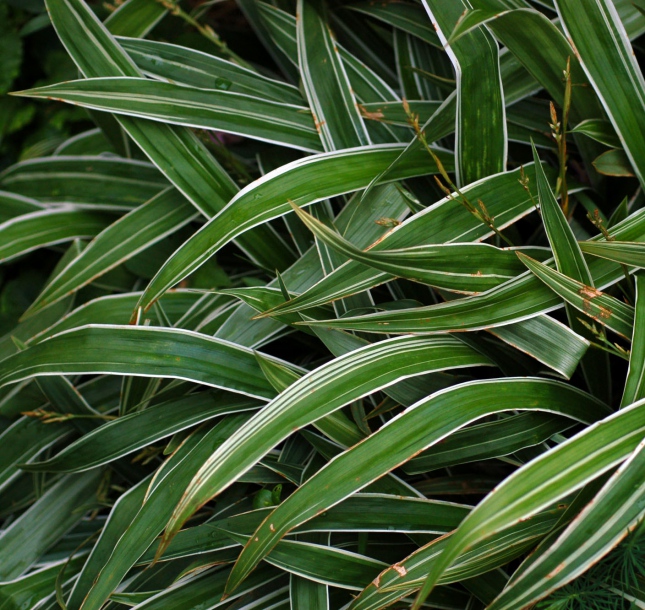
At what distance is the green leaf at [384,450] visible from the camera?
2.04ft

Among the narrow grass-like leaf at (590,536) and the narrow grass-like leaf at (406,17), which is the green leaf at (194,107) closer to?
the narrow grass-like leaf at (406,17)

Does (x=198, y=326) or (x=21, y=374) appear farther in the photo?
(x=198, y=326)

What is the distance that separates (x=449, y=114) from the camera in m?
0.82

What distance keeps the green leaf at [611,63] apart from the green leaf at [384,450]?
0.38 m

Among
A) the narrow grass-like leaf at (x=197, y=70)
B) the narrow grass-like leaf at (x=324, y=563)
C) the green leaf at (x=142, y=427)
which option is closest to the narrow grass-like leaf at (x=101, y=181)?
the narrow grass-like leaf at (x=197, y=70)

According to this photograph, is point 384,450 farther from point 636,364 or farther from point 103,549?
point 103,549

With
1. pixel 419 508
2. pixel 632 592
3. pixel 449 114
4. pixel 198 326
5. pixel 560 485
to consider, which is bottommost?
pixel 632 592

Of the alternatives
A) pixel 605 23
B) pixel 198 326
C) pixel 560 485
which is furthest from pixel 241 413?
pixel 605 23

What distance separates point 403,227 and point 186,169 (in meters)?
0.37

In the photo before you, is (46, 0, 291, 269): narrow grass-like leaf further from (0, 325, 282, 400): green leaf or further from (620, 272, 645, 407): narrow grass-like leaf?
(620, 272, 645, 407): narrow grass-like leaf

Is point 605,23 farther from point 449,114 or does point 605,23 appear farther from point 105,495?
point 105,495

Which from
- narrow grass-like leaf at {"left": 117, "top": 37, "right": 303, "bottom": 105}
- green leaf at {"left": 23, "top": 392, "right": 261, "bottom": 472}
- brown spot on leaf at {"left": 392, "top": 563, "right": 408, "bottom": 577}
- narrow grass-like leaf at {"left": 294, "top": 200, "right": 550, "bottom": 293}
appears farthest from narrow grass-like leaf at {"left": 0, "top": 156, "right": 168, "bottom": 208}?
brown spot on leaf at {"left": 392, "top": 563, "right": 408, "bottom": 577}

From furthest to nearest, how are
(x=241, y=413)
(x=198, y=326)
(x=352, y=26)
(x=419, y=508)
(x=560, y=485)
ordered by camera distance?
1. (x=352, y=26)
2. (x=198, y=326)
3. (x=241, y=413)
4. (x=419, y=508)
5. (x=560, y=485)

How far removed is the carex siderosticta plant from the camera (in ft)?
2.07
